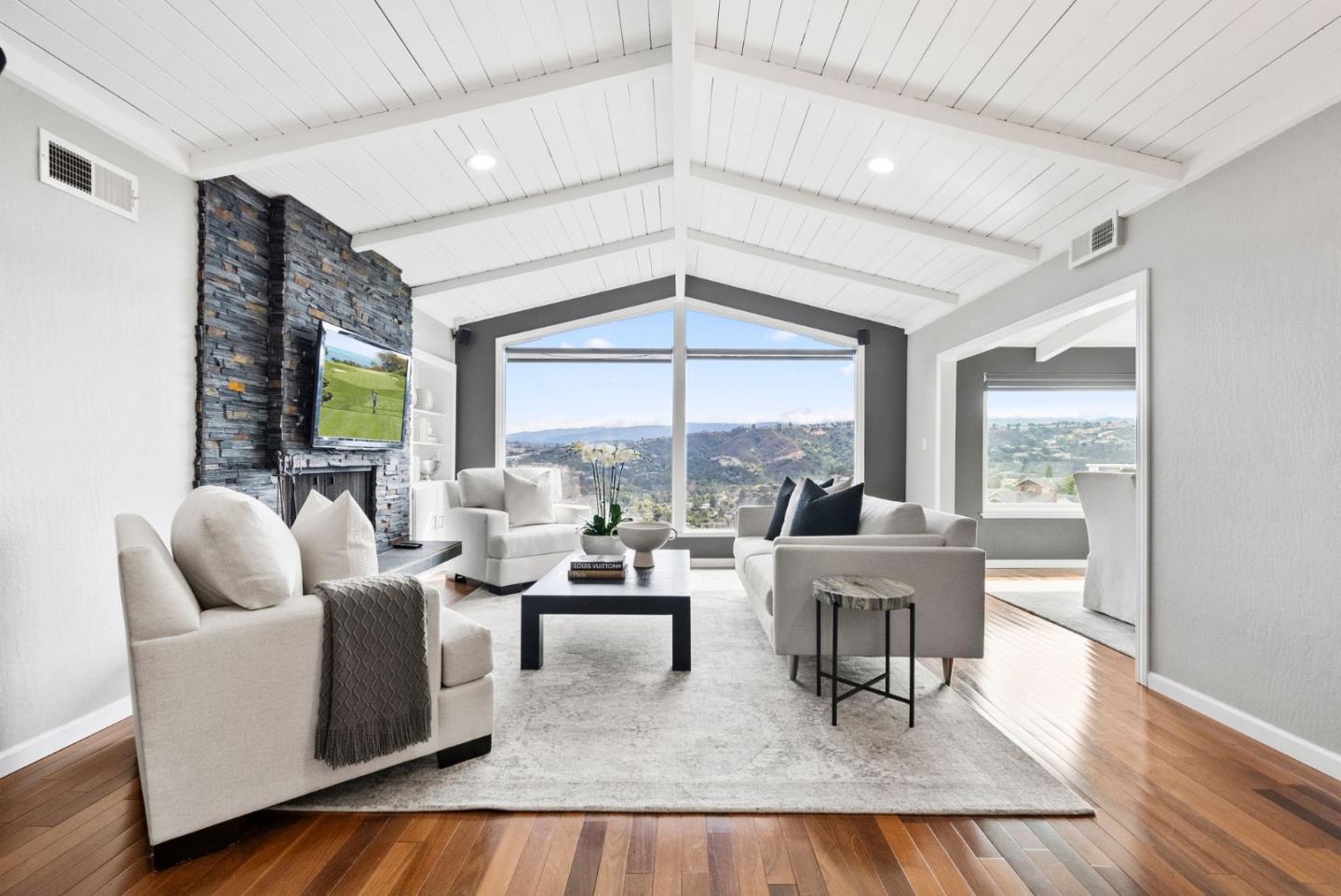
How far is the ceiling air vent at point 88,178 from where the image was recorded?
2357mm

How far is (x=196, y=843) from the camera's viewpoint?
1.75 m

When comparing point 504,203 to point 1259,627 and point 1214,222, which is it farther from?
point 1259,627

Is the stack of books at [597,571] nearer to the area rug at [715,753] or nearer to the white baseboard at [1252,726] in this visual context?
the area rug at [715,753]

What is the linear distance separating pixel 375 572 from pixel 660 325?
498 centimetres

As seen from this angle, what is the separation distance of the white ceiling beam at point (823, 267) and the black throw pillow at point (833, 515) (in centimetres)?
254

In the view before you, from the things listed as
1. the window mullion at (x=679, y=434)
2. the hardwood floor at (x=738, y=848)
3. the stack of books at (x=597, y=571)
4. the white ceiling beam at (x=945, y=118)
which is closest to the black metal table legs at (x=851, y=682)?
the hardwood floor at (x=738, y=848)

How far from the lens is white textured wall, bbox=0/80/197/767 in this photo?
7.33 feet

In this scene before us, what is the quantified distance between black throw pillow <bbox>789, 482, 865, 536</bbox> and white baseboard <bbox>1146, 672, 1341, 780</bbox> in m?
1.53

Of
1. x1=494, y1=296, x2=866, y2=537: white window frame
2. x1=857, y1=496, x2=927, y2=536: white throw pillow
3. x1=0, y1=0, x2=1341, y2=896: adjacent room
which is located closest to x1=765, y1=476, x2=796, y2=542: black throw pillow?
x1=0, y1=0, x2=1341, y2=896: adjacent room

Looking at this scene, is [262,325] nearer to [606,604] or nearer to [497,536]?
[497,536]

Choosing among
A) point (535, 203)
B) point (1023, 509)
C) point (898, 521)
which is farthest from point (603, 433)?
point (1023, 509)

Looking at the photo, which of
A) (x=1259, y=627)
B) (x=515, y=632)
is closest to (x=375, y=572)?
(x=515, y=632)

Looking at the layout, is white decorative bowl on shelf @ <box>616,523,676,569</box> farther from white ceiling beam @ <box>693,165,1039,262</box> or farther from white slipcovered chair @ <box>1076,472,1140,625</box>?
white slipcovered chair @ <box>1076,472,1140,625</box>

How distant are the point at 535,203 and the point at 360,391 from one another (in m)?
1.69
